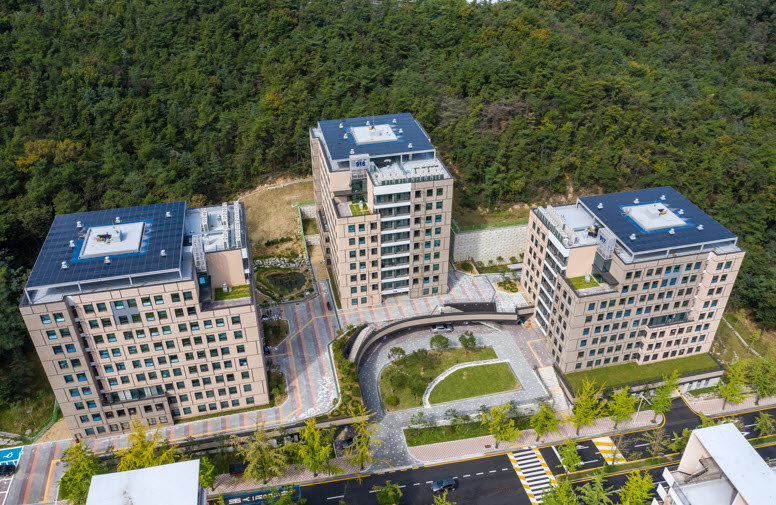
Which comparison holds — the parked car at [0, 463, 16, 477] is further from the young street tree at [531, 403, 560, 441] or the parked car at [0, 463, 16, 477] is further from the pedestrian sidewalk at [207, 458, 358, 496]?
the young street tree at [531, 403, 560, 441]

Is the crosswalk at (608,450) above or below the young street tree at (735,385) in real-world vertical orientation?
below

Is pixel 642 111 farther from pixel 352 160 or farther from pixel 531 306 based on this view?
pixel 352 160

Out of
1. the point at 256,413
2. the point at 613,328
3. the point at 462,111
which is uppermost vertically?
the point at 462,111

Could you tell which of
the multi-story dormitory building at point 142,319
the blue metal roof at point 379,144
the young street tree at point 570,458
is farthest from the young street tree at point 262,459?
the blue metal roof at point 379,144

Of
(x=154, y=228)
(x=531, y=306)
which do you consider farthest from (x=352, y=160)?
(x=531, y=306)

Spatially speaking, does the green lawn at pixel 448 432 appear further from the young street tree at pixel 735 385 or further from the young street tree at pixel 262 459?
the young street tree at pixel 735 385

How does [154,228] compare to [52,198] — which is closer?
[154,228]

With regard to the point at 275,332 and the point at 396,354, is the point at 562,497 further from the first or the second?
the point at 275,332

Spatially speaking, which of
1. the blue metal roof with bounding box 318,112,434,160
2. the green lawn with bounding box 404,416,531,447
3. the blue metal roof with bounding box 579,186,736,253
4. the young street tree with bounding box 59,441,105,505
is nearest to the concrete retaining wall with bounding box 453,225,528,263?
the blue metal roof with bounding box 318,112,434,160
